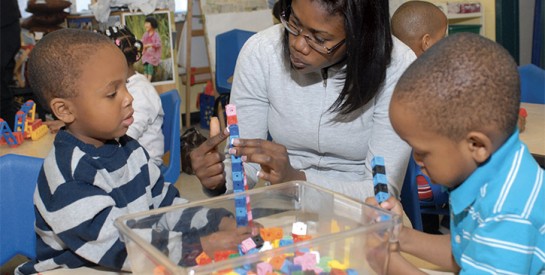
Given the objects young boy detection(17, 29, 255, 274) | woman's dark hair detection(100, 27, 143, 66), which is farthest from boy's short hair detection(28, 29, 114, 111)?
woman's dark hair detection(100, 27, 143, 66)

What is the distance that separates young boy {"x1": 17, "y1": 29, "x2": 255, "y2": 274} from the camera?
1.03m

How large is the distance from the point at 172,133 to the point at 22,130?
1.90ft

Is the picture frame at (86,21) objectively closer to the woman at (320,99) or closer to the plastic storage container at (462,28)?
the plastic storage container at (462,28)

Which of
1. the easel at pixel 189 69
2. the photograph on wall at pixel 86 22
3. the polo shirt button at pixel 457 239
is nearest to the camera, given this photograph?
the polo shirt button at pixel 457 239

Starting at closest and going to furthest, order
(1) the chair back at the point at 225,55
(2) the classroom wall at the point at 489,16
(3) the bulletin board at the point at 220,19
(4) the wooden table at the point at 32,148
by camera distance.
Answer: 1. (4) the wooden table at the point at 32,148
2. (1) the chair back at the point at 225,55
3. (2) the classroom wall at the point at 489,16
4. (3) the bulletin board at the point at 220,19

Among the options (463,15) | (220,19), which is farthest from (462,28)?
(220,19)

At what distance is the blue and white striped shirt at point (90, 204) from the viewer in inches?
40.2

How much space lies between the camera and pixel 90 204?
3.40 ft

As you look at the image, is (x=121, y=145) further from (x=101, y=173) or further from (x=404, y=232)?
(x=404, y=232)

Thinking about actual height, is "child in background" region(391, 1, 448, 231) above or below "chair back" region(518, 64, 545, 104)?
above

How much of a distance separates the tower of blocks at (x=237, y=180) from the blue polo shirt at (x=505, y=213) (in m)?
0.31

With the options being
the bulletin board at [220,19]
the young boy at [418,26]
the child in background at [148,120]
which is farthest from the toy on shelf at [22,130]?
the bulletin board at [220,19]

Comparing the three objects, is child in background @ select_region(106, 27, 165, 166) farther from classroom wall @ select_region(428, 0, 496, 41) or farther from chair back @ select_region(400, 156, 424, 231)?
classroom wall @ select_region(428, 0, 496, 41)

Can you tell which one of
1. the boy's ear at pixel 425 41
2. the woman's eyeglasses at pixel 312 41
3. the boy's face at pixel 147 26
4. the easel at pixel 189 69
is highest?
the woman's eyeglasses at pixel 312 41
